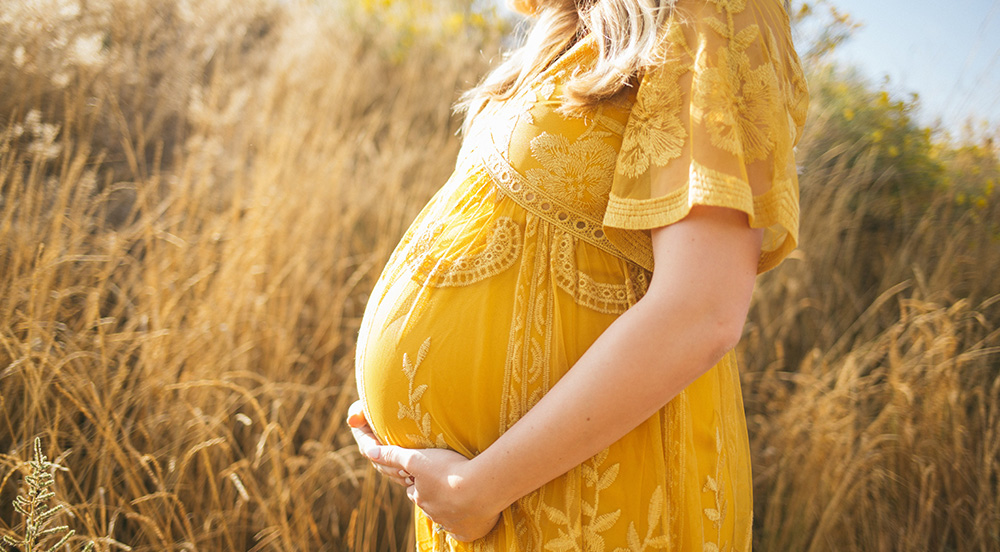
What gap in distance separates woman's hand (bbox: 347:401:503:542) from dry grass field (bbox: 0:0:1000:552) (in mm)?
651

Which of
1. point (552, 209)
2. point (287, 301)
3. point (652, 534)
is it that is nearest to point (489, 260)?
point (552, 209)

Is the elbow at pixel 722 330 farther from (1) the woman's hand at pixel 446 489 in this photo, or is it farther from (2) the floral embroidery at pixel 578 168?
(1) the woman's hand at pixel 446 489

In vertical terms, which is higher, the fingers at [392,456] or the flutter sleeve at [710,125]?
the flutter sleeve at [710,125]

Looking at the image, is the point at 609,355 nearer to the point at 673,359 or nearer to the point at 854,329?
the point at 673,359

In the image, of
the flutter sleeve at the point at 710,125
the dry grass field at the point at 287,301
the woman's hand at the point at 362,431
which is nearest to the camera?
the flutter sleeve at the point at 710,125

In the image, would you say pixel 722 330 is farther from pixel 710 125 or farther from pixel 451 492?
pixel 451 492

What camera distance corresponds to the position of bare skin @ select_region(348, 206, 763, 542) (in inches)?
24.2

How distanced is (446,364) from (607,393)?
24 centimetres

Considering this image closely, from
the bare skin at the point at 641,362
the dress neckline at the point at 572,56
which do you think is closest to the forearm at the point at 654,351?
the bare skin at the point at 641,362

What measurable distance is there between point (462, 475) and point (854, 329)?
7.69 feet

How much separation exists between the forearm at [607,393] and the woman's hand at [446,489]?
0.09 ft

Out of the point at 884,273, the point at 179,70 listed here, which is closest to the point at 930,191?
the point at 884,273

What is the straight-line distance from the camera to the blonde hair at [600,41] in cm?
68

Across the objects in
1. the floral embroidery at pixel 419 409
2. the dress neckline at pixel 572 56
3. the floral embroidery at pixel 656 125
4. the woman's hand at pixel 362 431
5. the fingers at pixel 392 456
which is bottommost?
the woman's hand at pixel 362 431
